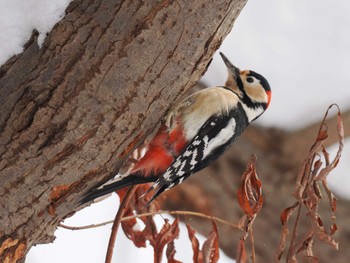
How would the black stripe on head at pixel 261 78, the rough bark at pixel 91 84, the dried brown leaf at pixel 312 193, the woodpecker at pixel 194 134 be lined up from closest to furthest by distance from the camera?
the rough bark at pixel 91 84, the dried brown leaf at pixel 312 193, the woodpecker at pixel 194 134, the black stripe on head at pixel 261 78

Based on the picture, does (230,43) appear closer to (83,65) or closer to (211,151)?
(211,151)

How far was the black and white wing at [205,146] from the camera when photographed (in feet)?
6.25

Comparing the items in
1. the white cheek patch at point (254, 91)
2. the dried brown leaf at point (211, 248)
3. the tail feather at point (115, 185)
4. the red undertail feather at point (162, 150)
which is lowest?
the dried brown leaf at point (211, 248)

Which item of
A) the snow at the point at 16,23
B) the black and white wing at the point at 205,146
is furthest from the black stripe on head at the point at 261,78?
the snow at the point at 16,23

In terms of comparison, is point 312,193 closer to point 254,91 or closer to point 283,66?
point 254,91

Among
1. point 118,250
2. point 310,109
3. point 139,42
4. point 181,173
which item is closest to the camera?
point 139,42

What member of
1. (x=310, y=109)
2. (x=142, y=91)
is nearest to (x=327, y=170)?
(x=142, y=91)

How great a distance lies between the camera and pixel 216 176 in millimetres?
3088

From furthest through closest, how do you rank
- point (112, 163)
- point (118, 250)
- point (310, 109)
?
point (118, 250) → point (310, 109) → point (112, 163)

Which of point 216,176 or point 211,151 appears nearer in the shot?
point 211,151

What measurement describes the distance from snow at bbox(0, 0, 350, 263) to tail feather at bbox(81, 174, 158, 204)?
808mm

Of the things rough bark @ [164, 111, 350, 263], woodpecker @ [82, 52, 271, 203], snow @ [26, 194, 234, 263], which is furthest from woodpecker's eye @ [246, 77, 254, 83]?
snow @ [26, 194, 234, 263]

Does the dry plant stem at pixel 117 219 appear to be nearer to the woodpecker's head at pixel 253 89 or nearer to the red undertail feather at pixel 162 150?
the red undertail feather at pixel 162 150

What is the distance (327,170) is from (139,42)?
48cm
